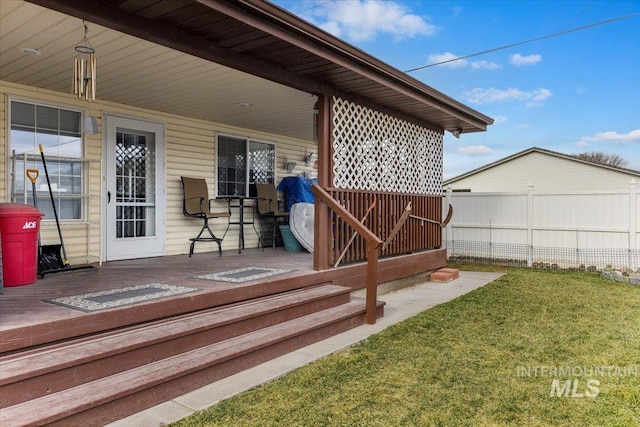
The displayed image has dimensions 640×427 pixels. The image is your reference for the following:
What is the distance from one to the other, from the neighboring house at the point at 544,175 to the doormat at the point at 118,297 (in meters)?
13.8

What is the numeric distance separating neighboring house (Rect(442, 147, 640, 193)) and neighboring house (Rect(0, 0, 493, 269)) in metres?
10.4

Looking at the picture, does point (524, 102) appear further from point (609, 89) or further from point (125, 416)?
→ point (125, 416)

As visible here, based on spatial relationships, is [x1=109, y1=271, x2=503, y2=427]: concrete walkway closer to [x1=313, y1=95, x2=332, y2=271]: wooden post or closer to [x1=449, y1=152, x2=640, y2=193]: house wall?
[x1=313, y1=95, x2=332, y2=271]: wooden post

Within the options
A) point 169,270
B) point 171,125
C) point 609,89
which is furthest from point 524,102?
point 169,270

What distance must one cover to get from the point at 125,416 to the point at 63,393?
34 cm

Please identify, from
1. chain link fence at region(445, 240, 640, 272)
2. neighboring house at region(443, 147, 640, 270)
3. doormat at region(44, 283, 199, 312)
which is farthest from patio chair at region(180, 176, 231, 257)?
chain link fence at region(445, 240, 640, 272)

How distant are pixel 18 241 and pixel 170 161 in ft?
9.70

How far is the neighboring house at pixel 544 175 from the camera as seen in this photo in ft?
51.9

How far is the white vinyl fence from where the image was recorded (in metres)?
7.63

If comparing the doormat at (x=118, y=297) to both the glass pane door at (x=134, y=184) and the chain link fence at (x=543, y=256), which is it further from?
the chain link fence at (x=543, y=256)

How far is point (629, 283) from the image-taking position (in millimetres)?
6777

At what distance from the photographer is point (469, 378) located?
298 cm
